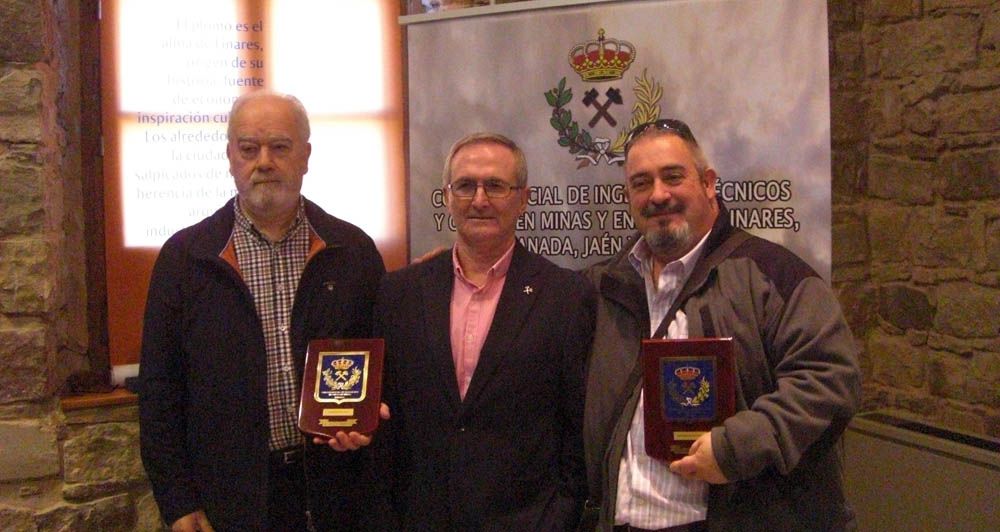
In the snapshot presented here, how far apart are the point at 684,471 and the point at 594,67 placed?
4.71ft

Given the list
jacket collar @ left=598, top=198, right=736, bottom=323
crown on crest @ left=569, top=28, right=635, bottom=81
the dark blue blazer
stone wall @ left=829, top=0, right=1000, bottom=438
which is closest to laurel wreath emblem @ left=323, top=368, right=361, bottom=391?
the dark blue blazer

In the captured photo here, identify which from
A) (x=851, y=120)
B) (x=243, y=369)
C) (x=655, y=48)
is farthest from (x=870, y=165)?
(x=243, y=369)

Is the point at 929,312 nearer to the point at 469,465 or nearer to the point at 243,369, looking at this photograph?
the point at 469,465

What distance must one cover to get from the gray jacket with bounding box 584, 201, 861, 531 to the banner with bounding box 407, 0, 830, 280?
2.06 ft

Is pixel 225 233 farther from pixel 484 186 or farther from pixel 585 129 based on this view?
pixel 585 129

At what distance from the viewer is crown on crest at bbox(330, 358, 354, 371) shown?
2.06 metres

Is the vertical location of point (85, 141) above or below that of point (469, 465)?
above

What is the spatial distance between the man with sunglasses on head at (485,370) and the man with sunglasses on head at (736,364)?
0.09 metres

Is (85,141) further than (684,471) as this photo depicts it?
Yes

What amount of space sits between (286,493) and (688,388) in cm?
106

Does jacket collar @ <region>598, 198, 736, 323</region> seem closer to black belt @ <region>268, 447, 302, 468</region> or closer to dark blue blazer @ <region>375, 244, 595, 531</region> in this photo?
dark blue blazer @ <region>375, 244, 595, 531</region>

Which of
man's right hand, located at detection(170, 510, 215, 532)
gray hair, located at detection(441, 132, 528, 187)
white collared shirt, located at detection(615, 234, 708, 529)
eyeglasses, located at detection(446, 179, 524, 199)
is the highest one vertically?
gray hair, located at detection(441, 132, 528, 187)

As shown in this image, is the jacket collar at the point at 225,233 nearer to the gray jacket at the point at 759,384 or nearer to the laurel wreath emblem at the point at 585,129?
the gray jacket at the point at 759,384

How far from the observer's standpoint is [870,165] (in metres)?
3.73
